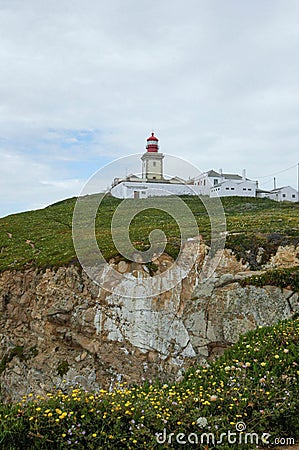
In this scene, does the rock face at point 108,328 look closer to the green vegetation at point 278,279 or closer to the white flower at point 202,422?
the green vegetation at point 278,279

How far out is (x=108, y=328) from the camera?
59.3 feet

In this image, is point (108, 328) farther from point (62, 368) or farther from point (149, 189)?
point (149, 189)

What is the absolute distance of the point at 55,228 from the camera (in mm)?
36438

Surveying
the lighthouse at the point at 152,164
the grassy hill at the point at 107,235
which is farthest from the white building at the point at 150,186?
the grassy hill at the point at 107,235

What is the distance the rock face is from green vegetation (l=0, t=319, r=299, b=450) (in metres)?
7.34

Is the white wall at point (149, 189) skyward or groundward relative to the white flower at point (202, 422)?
skyward

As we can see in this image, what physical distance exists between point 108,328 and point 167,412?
488 inches

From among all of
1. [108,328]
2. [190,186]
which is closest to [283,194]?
[190,186]

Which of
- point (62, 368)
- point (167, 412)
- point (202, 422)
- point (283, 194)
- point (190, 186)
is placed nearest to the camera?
point (202, 422)

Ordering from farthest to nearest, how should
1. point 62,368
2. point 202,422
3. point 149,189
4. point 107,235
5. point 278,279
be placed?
point 149,189, point 107,235, point 62,368, point 278,279, point 202,422

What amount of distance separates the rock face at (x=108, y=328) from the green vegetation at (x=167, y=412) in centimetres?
734

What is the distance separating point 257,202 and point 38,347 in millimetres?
34994

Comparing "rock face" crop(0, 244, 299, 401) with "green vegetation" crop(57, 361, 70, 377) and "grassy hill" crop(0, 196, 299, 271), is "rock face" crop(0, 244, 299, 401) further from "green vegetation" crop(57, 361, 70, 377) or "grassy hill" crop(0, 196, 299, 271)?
"grassy hill" crop(0, 196, 299, 271)

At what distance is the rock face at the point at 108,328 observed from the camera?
14.8 meters
